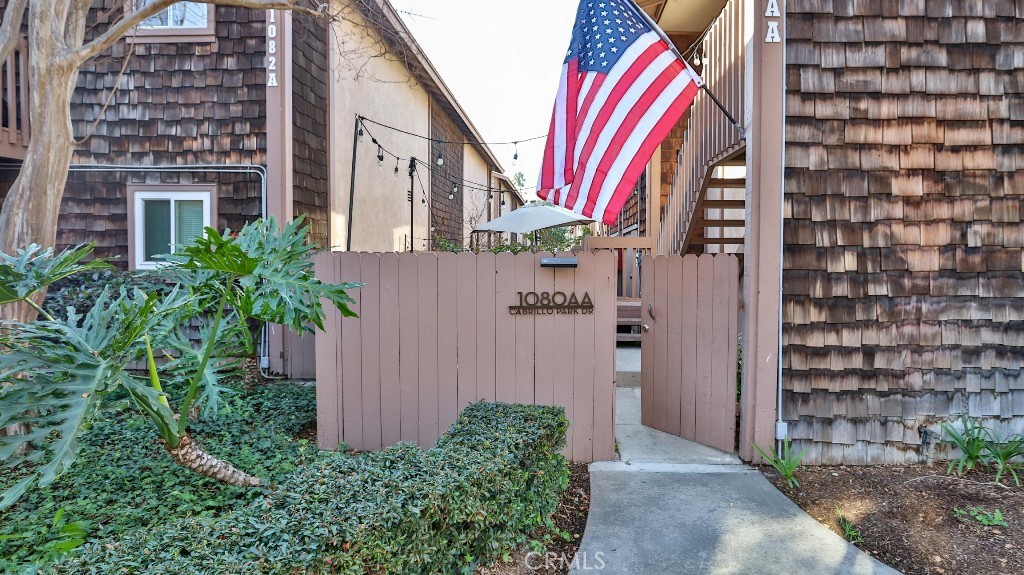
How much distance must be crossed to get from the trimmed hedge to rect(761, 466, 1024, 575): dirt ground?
187 cm

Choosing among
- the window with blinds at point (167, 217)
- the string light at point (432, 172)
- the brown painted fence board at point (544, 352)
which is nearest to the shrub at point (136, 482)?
the brown painted fence board at point (544, 352)

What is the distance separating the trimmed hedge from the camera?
1.73 m

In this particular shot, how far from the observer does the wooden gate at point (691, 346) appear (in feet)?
13.9

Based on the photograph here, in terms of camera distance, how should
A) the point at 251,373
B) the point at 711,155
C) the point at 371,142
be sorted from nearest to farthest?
the point at 711,155 → the point at 251,373 → the point at 371,142

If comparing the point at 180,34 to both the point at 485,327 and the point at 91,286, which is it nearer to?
the point at 91,286

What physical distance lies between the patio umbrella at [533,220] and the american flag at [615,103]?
10.9ft

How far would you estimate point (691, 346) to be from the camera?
4434mm

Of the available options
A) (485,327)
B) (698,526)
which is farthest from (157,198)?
(698,526)

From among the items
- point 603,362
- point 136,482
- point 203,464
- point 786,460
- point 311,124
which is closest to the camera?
point 203,464

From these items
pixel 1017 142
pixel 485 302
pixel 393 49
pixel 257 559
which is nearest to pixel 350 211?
pixel 393 49

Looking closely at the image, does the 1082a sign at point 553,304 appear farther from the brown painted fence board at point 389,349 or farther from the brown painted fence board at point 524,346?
the brown painted fence board at point 389,349

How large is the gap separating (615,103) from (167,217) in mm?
5467

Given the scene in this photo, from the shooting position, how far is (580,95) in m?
4.16

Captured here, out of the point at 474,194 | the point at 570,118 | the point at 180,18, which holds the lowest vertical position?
the point at 570,118
